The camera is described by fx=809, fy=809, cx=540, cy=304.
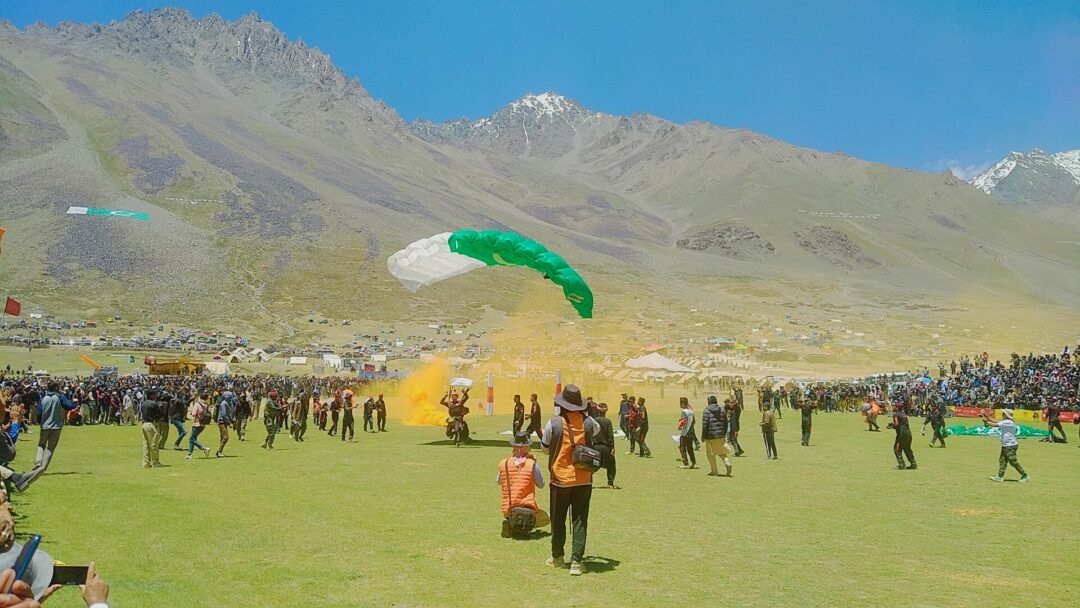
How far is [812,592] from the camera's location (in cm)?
699

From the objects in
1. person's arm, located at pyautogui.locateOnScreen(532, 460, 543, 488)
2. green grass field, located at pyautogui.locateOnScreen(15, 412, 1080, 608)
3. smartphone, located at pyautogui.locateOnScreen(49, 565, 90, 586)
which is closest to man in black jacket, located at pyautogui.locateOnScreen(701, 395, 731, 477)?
green grass field, located at pyautogui.locateOnScreen(15, 412, 1080, 608)

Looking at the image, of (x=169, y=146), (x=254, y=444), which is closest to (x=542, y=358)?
(x=254, y=444)

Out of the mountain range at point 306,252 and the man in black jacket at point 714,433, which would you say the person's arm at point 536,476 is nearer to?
the man in black jacket at point 714,433

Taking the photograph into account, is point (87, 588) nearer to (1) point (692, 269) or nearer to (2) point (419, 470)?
(2) point (419, 470)

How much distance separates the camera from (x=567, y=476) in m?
7.86

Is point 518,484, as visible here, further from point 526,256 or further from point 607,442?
point 526,256

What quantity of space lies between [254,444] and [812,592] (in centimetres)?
1774

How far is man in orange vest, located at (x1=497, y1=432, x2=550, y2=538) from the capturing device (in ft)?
30.0

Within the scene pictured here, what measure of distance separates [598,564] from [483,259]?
1493 centimetres

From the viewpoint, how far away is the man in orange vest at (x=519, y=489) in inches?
360

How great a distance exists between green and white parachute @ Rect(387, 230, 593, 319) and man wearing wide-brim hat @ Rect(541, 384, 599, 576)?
10.9m

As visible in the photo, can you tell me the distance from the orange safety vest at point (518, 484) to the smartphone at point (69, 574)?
616cm

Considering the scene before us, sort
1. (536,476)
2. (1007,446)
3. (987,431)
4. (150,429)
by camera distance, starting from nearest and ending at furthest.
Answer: (536,476) < (1007,446) < (150,429) < (987,431)

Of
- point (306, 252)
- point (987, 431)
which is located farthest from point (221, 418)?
point (306, 252)
